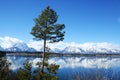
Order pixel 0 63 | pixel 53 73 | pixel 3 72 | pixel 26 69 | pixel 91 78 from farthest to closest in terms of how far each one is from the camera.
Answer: pixel 53 73
pixel 26 69
pixel 0 63
pixel 3 72
pixel 91 78

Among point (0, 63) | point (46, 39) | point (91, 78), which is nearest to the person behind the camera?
point (91, 78)

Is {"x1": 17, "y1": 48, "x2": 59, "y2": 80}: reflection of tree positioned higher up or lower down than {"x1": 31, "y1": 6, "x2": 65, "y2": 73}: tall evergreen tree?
lower down

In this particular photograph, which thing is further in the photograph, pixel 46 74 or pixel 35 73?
pixel 35 73

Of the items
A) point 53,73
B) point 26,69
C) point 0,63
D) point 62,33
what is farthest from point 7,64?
point 62,33

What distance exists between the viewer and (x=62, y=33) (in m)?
54.9

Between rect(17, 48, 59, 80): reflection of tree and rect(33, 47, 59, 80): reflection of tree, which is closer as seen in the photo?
rect(17, 48, 59, 80): reflection of tree

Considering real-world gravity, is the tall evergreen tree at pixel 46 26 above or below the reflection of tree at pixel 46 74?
above

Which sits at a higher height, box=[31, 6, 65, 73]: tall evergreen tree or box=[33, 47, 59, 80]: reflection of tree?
box=[31, 6, 65, 73]: tall evergreen tree

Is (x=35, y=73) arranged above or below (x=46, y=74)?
above

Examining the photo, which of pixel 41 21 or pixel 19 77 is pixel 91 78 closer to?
pixel 19 77

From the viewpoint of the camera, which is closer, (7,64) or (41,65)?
(7,64)

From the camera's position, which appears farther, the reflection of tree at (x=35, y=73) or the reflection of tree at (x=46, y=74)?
the reflection of tree at (x=46, y=74)

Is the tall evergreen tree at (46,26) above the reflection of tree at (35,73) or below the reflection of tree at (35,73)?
above

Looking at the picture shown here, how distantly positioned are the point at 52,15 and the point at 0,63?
56.9 feet
